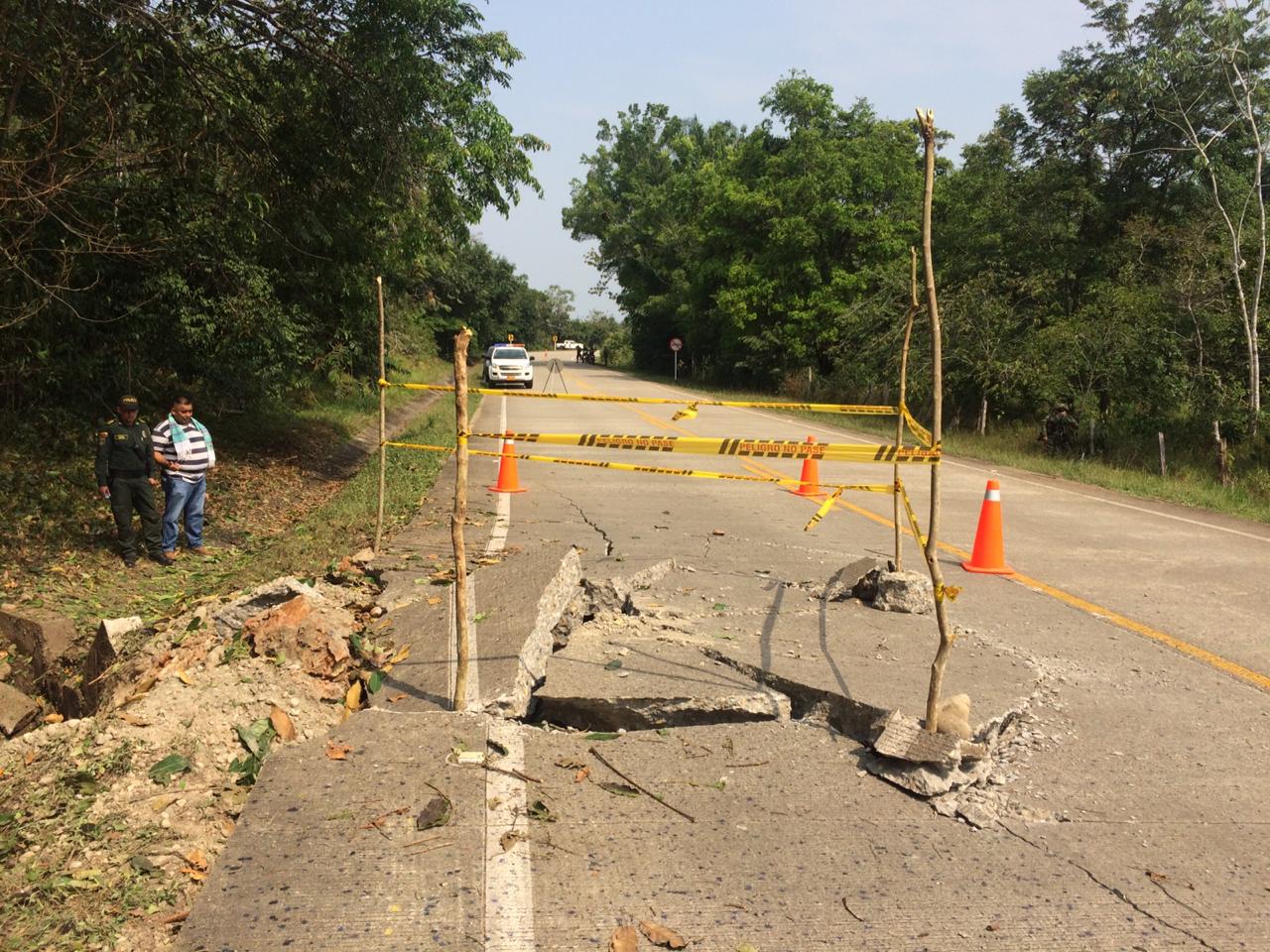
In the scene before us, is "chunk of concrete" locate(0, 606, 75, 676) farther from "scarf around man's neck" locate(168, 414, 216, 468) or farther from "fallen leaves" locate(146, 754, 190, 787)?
"fallen leaves" locate(146, 754, 190, 787)

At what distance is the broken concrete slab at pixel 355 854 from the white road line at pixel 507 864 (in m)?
0.04

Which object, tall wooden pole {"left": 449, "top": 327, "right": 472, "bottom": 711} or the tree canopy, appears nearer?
tall wooden pole {"left": 449, "top": 327, "right": 472, "bottom": 711}

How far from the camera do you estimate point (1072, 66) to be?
2200cm

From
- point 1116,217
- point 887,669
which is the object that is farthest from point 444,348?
point 887,669

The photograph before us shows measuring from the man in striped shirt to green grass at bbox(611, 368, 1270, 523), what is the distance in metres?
12.4

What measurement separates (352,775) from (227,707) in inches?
30.9

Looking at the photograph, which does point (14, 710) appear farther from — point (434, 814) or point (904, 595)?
point (904, 595)

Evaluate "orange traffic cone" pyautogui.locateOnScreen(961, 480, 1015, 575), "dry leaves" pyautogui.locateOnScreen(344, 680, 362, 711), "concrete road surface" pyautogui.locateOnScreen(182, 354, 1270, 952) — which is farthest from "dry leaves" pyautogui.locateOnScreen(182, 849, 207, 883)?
"orange traffic cone" pyautogui.locateOnScreen(961, 480, 1015, 575)

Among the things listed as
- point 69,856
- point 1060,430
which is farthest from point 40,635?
point 1060,430

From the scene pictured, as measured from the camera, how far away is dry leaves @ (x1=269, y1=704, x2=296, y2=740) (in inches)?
156

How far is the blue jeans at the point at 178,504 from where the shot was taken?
8.25m

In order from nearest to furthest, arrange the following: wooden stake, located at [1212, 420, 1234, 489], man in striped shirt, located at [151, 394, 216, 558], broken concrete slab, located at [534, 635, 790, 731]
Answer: broken concrete slab, located at [534, 635, 790, 731]
man in striped shirt, located at [151, 394, 216, 558]
wooden stake, located at [1212, 420, 1234, 489]

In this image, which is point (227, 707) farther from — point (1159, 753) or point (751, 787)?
point (1159, 753)

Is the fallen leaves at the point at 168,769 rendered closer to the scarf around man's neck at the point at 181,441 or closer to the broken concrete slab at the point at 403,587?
the broken concrete slab at the point at 403,587
